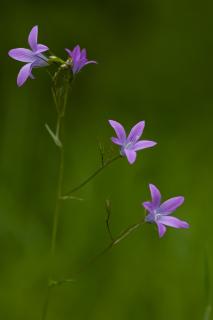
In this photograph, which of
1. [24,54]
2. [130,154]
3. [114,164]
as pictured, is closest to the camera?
[130,154]

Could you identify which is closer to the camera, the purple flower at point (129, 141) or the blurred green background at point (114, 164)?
the purple flower at point (129, 141)

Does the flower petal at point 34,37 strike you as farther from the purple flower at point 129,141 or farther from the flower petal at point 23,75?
the purple flower at point 129,141

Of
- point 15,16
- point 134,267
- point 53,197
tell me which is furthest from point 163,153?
point 15,16

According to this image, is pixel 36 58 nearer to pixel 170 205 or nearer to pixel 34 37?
pixel 34 37

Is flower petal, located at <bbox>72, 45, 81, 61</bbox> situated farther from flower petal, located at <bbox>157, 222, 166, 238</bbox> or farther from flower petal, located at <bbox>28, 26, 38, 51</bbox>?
flower petal, located at <bbox>157, 222, 166, 238</bbox>

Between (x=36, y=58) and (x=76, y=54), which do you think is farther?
(x=36, y=58)

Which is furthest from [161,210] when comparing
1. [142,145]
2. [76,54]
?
[76,54]

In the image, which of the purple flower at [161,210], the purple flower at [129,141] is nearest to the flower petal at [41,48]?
the purple flower at [129,141]
